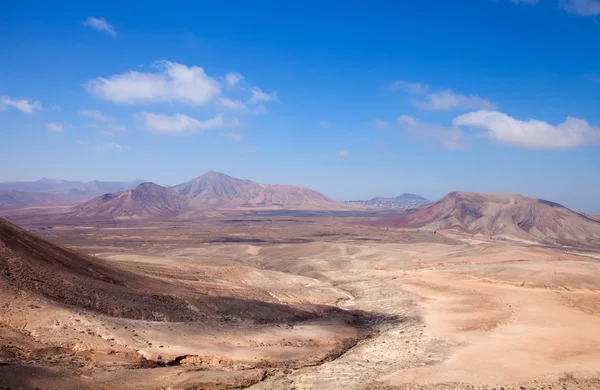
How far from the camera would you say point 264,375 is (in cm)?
1669

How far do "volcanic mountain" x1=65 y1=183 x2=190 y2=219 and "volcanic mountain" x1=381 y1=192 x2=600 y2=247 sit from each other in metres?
93.4

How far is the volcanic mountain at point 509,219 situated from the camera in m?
111

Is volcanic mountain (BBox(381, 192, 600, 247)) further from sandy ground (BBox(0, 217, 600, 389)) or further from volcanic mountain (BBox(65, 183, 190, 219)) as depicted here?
volcanic mountain (BBox(65, 183, 190, 219))

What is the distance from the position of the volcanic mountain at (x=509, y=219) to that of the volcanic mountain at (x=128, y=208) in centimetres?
9337

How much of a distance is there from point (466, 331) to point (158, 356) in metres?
16.8

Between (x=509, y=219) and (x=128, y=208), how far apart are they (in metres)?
138

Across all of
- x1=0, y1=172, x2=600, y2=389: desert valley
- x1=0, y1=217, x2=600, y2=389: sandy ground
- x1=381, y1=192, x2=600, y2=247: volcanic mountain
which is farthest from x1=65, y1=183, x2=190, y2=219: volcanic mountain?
x1=0, y1=217, x2=600, y2=389: sandy ground

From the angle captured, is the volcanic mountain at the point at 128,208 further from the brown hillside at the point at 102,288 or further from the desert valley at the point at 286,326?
the brown hillside at the point at 102,288

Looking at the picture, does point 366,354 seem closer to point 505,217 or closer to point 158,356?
point 158,356

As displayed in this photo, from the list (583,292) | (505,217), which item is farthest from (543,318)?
(505,217)

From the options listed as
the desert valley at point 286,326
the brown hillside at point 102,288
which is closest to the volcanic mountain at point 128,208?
the desert valley at point 286,326

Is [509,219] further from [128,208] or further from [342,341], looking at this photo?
[128,208]

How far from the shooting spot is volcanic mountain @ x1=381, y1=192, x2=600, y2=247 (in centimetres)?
11144

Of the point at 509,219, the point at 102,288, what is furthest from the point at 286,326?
the point at 509,219
